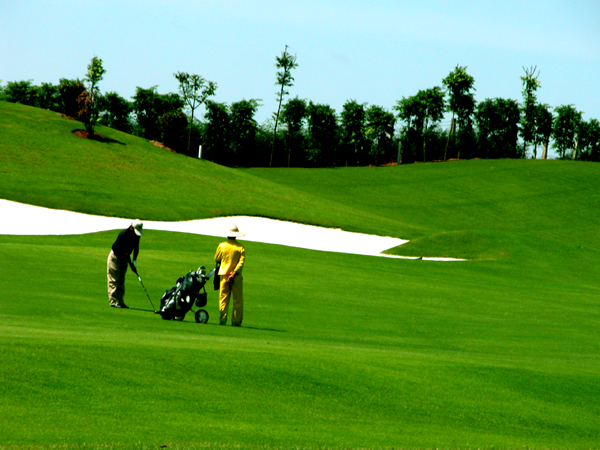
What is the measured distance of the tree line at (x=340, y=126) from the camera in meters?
88.2

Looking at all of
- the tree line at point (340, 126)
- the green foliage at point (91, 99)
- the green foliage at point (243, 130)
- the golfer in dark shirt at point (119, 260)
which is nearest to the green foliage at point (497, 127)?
the tree line at point (340, 126)

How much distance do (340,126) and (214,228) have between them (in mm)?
55433

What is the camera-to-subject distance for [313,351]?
460 inches

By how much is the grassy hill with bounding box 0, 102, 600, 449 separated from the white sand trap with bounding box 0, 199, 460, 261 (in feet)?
7.57

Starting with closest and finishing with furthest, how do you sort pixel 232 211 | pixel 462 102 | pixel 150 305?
1. pixel 150 305
2. pixel 232 211
3. pixel 462 102

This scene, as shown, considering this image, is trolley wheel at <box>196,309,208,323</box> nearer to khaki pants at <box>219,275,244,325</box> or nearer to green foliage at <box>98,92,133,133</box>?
khaki pants at <box>219,275,244,325</box>

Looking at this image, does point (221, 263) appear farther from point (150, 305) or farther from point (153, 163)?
point (153, 163)

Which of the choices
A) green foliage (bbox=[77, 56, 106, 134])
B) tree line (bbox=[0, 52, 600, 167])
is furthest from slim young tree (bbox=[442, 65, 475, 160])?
green foliage (bbox=[77, 56, 106, 134])

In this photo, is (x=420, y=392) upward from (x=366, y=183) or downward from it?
downward

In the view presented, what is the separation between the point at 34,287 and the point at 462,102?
8951cm

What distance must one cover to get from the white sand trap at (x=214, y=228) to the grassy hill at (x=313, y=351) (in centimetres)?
231

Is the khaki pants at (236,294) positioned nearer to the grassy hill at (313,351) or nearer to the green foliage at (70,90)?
the grassy hill at (313,351)

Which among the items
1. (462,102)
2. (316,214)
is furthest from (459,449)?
(462,102)

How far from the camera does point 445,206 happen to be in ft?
226
